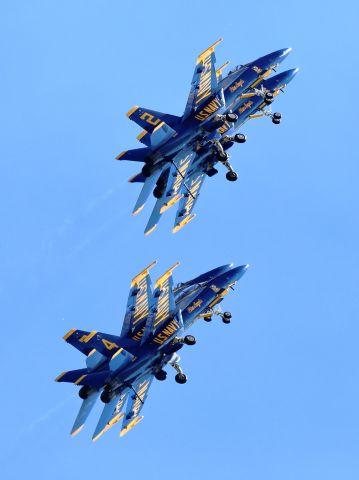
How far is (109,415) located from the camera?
323 feet

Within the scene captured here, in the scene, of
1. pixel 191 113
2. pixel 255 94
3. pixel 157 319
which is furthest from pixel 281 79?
pixel 157 319

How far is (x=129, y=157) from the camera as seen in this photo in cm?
9962

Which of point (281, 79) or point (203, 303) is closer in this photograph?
point (203, 303)

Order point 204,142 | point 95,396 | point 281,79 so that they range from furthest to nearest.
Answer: point 281,79 → point 204,142 → point 95,396

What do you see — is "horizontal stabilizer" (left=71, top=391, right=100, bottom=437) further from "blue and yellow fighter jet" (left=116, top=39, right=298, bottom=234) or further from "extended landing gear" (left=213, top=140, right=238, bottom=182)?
"extended landing gear" (left=213, top=140, right=238, bottom=182)

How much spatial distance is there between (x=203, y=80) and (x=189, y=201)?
8165 millimetres

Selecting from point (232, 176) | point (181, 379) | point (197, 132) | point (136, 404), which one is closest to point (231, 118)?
point (197, 132)

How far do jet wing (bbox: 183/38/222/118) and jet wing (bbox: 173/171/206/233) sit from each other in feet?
18.1

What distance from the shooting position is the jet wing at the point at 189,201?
342ft

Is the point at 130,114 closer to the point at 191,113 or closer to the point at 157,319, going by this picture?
the point at 191,113

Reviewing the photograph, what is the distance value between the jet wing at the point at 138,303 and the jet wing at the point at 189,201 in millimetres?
4597

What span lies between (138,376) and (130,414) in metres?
2.49

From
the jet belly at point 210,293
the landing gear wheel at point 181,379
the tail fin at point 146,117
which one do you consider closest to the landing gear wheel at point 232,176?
the jet belly at point 210,293

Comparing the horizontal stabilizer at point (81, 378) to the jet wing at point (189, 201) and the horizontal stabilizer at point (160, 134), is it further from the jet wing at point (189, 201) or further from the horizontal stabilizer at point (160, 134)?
the horizontal stabilizer at point (160, 134)
